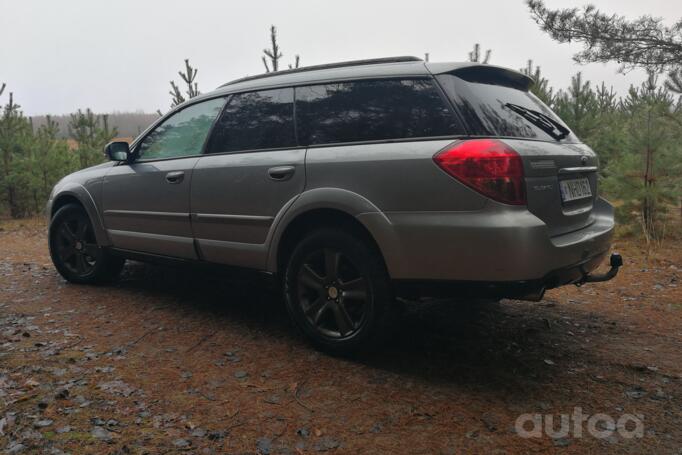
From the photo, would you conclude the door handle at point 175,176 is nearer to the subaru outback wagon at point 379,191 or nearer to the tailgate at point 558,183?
the subaru outback wagon at point 379,191

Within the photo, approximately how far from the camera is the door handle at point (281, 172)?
356cm

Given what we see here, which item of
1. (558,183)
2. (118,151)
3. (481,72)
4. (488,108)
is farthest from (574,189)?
(118,151)

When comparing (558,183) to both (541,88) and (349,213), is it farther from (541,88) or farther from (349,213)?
(541,88)

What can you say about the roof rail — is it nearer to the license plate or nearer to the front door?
the front door

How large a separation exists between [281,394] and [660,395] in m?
2.13

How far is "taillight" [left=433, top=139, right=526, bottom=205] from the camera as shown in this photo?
2.80 m

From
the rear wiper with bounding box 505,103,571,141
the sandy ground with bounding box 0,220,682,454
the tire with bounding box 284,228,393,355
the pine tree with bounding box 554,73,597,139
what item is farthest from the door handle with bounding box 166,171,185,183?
the pine tree with bounding box 554,73,597,139

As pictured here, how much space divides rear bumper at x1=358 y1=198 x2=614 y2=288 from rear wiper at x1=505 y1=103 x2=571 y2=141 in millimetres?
685

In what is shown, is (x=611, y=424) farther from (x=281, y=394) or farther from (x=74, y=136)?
(x=74, y=136)

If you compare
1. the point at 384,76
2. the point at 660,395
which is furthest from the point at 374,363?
the point at 384,76

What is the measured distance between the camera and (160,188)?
14.8 ft

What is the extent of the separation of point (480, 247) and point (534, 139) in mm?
844
